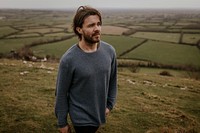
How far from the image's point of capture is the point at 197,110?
953 cm

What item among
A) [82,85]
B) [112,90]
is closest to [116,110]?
[112,90]

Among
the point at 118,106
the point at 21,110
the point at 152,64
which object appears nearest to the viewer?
the point at 21,110

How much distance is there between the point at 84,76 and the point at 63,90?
1.17 feet

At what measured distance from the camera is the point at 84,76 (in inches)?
129

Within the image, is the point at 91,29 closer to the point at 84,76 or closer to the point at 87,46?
the point at 87,46

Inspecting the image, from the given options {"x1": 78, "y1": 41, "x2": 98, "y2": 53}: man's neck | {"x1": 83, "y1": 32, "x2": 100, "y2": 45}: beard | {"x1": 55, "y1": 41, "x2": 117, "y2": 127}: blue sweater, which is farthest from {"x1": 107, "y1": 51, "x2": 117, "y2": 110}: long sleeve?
{"x1": 83, "y1": 32, "x2": 100, "y2": 45}: beard

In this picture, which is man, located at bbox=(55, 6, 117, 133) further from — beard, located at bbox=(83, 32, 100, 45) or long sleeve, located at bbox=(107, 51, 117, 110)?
long sleeve, located at bbox=(107, 51, 117, 110)

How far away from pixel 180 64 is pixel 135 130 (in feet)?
100

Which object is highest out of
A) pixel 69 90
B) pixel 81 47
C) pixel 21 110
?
pixel 81 47

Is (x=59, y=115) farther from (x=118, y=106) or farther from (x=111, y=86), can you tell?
(x=118, y=106)

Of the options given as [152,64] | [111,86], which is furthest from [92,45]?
[152,64]

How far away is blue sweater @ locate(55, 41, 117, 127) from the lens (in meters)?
3.26

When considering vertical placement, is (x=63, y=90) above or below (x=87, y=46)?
below

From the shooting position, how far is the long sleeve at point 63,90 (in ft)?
10.6
